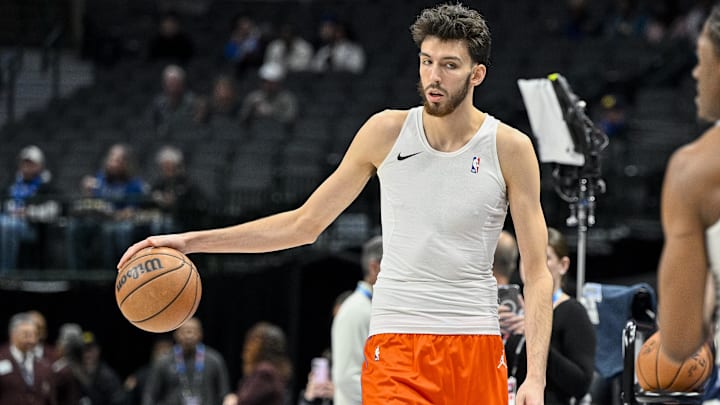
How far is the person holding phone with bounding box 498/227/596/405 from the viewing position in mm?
5719

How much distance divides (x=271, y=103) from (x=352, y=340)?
9.50 metres

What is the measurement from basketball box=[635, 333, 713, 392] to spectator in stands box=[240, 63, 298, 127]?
1123cm

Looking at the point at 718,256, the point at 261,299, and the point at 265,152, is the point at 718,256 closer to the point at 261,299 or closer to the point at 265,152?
the point at 261,299

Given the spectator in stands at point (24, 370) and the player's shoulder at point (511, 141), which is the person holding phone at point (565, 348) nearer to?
the player's shoulder at point (511, 141)

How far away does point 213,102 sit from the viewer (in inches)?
660

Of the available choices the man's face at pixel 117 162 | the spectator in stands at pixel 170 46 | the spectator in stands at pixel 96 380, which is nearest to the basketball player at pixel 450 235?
the spectator in stands at pixel 96 380

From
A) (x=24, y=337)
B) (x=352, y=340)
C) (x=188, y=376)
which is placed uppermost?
(x=352, y=340)

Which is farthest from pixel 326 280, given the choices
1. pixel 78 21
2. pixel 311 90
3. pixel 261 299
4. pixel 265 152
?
pixel 78 21

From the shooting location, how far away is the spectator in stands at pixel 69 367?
428 inches

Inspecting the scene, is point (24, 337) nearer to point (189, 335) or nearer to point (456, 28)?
point (189, 335)

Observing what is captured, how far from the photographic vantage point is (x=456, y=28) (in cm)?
438

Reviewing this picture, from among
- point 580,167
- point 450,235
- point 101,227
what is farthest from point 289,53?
point 450,235

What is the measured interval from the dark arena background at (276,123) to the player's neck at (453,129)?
290 inches

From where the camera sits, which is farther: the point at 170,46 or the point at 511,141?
the point at 170,46
